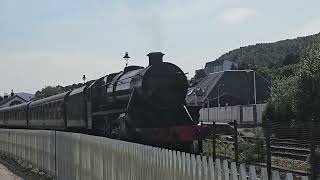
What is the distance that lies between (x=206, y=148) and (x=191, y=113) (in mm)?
3515

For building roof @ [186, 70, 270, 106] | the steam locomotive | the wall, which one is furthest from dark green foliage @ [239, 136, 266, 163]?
building roof @ [186, 70, 270, 106]

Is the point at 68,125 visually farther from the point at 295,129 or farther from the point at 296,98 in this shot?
the point at 296,98

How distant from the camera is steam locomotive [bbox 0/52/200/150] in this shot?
57.0ft

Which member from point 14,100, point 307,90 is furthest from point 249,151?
point 14,100

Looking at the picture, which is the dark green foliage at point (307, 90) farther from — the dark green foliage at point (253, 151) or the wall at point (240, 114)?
the wall at point (240, 114)

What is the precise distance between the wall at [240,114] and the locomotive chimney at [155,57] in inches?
1250

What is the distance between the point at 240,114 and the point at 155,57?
1484 inches

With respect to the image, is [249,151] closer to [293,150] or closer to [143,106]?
[293,150]

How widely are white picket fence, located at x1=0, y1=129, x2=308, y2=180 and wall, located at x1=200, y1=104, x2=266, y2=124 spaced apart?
35334 millimetres

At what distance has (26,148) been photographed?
21.3 metres

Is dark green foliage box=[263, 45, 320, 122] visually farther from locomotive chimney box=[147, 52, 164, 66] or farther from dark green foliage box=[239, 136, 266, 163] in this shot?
locomotive chimney box=[147, 52, 164, 66]

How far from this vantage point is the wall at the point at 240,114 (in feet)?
171

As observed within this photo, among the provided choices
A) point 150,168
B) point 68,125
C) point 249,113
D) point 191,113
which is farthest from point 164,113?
point 249,113

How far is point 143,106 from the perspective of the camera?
18.4m
